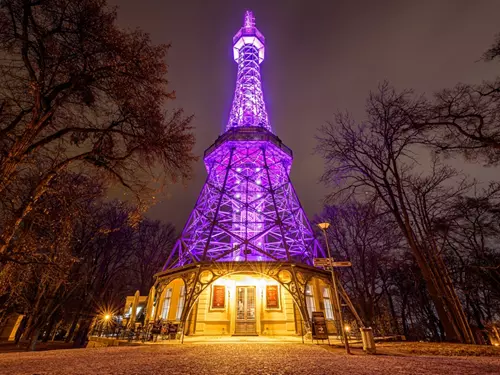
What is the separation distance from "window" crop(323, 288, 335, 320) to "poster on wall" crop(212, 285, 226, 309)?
21.8ft

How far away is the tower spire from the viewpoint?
27.5m

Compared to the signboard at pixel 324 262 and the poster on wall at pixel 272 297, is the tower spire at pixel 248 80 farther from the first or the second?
the signboard at pixel 324 262

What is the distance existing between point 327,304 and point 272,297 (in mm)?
4083

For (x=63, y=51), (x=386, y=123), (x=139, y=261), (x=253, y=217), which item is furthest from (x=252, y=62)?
(x=63, y=51)

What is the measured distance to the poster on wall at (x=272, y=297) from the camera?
14640 mm

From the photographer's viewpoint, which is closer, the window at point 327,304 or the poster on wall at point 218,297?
the poster on wall at point 218,297

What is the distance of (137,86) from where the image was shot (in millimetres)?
6965

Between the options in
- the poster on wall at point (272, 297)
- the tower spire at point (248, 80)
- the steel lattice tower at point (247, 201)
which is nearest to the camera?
the poster on wall at point (272, 297)

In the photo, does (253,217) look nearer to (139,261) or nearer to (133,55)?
(139,261)

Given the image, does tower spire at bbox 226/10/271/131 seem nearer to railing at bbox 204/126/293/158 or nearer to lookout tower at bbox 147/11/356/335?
railing at bbox 204/126/293/158

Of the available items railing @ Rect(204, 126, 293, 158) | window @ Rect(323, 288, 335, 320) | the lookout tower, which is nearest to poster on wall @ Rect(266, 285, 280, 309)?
the lookout tower

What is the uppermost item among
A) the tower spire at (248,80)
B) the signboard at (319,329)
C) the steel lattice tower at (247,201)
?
the tower spire at (248,80)

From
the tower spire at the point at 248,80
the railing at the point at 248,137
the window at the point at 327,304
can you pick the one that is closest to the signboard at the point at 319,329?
the window at the point at 327,304

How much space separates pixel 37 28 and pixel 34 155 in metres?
3.15
